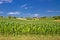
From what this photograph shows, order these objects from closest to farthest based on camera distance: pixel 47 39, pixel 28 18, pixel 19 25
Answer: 1. pixel 47 39
2. pixel 19 25
3. pixel 28 18

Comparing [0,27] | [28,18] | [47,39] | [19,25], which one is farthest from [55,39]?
[28,18]

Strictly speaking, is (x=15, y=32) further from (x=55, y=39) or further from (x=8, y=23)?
(x=55, y=39)

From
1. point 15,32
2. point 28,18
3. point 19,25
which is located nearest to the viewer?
point 15,32

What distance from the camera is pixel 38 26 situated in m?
20.1

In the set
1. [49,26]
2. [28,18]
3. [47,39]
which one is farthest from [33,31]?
[28,18]

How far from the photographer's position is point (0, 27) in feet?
64.8

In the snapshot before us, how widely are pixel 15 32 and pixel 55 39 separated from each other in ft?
16.4

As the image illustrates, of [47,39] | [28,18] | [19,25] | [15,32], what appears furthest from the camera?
[28,18]

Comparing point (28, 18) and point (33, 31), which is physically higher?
point (28, 18)

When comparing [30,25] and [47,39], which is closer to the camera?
[47,39]

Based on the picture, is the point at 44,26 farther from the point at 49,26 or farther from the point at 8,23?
the point at 8,23

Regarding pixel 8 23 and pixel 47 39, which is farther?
pixel 8 23

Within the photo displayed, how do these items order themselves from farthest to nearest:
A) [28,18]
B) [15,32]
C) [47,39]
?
[28,18] < [15,32] < [47,39]

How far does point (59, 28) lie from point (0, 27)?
739 cm
